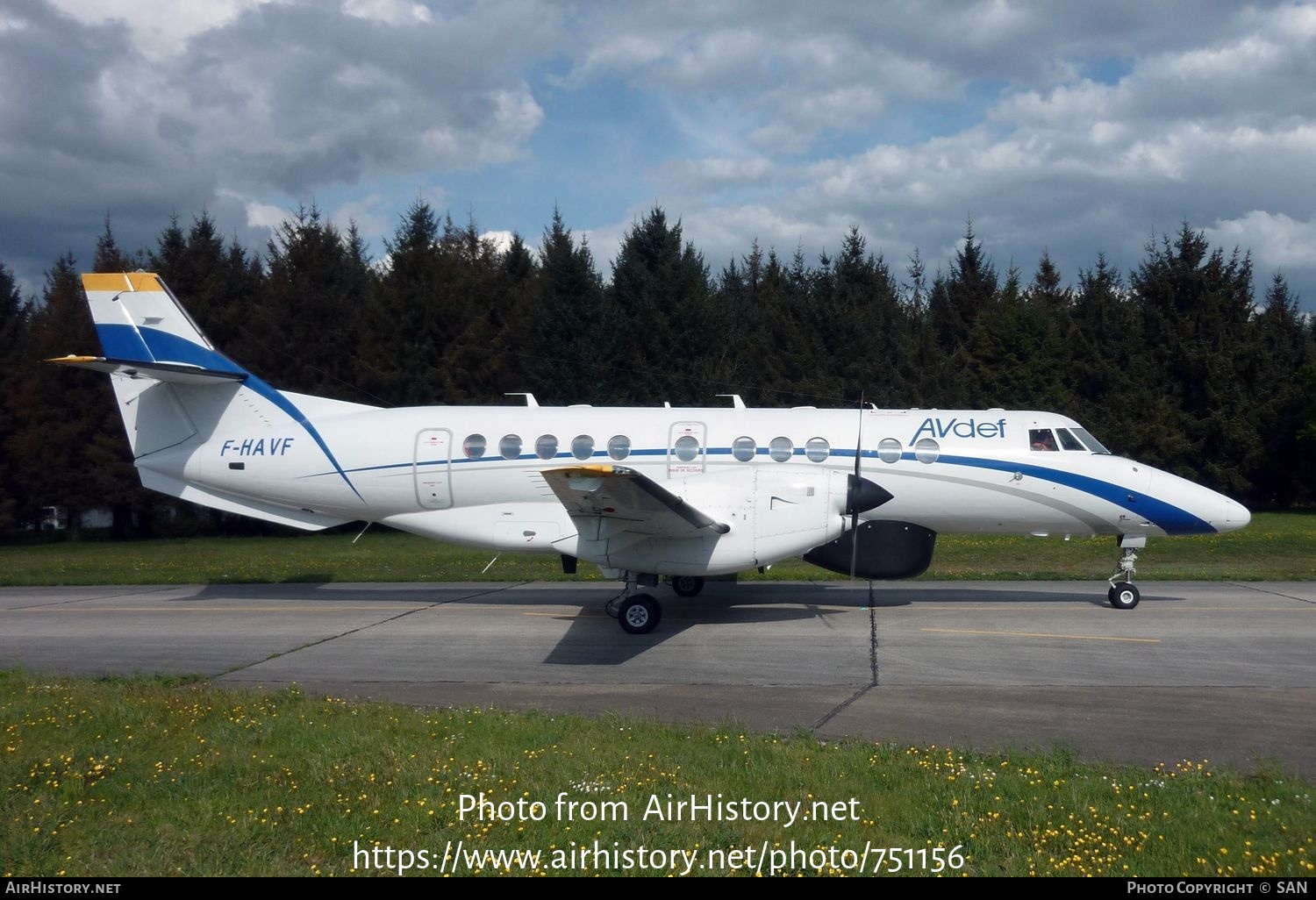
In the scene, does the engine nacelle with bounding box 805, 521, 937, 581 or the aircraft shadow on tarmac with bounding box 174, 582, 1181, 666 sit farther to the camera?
the engine nacelle with bounding box 805, 521, 937, 581

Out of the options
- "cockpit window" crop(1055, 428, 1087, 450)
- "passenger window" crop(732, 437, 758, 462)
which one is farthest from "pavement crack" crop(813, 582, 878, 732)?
"cockpit window" crop(1055, 428, 1087, 450)

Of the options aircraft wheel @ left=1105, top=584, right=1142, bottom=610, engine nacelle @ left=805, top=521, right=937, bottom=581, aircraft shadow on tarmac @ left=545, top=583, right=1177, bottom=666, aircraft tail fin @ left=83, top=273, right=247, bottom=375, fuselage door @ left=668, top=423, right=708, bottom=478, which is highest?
aircraft tail fin @ left=83, top=273, right=247, bottom=375

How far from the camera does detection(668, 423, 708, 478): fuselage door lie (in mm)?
14258

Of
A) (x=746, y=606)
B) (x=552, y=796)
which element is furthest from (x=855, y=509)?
(x=552, y=796)

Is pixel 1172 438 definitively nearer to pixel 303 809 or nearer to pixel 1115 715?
pixel 1115 715

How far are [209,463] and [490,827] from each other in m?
11.6

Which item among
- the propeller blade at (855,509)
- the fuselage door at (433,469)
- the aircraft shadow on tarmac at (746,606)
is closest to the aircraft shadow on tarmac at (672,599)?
the aircraft shadow on tarmac at (746,606)

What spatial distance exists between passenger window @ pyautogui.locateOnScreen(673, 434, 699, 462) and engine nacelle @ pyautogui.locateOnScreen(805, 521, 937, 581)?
2.15m

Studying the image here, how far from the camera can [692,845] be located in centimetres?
530

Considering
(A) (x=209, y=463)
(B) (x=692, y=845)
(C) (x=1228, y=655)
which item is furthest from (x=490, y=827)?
(A) (x=209, y=463)

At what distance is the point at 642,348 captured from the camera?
33.6m

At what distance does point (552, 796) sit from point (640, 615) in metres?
6.70

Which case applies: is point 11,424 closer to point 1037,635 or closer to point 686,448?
point 686,448

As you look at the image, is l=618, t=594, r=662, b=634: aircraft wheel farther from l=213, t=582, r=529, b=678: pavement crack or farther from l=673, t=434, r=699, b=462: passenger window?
l=213, t=582, r=529, b=678: pavement crack
